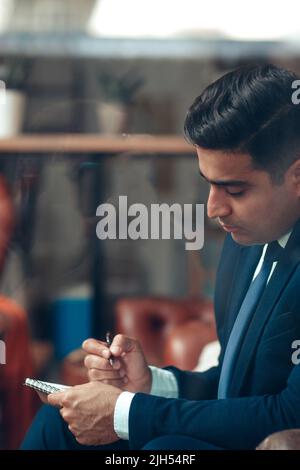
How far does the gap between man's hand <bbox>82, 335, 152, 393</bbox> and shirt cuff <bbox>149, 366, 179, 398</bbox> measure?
0.4 inches

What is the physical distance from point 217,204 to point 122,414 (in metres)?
0.43

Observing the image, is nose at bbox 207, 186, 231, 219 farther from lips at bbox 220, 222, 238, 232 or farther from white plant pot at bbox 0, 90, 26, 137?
white plant pot at bbox 0, 90, 26, 137

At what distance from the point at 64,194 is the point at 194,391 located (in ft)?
2.14

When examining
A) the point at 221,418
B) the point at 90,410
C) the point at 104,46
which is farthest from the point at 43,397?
the point at 104,46

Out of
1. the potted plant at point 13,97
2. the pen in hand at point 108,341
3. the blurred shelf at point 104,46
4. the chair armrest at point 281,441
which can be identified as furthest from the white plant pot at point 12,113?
the chair armrest at point 281,441

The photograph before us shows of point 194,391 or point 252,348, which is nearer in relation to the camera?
point 252,348

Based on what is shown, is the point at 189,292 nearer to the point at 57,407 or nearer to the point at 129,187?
the point at 129,187

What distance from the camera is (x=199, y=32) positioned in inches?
77.7

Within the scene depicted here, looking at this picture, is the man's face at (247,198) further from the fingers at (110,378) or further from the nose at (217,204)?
the fingers at (110,378)

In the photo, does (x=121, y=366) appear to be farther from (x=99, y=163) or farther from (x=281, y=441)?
(x=99, y=163)

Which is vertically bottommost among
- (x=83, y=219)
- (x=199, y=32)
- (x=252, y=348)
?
(x=252, y=348)

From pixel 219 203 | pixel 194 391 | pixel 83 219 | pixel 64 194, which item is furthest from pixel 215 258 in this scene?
pixel 64 194

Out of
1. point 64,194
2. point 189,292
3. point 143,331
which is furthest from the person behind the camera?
point 189,292

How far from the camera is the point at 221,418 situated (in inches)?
57.6
